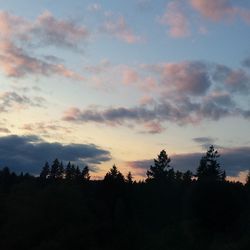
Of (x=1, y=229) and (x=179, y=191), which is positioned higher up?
(x=179, y=191)

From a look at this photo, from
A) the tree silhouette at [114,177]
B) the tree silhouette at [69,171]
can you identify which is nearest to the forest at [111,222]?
the tree silhouette at [114,177]

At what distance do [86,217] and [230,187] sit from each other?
86.3 feet

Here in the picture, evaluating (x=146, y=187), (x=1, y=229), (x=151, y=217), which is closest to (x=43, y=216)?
(x=1, y=229)

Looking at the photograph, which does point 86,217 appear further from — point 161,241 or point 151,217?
point 151,217

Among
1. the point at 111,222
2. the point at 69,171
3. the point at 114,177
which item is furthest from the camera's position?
the point at 69,171

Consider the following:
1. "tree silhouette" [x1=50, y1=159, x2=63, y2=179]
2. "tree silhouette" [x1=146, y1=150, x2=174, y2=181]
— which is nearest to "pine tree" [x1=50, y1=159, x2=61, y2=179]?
"tree silhouette" [x1=50, y1=159, x2=63, y2=179]

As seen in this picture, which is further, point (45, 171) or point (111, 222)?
point (45, 171)

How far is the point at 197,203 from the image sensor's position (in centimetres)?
7962

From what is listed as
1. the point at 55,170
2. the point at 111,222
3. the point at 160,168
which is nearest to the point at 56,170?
the point at 55,170

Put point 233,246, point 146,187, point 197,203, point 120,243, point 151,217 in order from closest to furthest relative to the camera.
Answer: point 233,246, point 120,243, point 197,203, point 151,217, point 146,187

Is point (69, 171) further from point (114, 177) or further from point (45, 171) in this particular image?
point (114, 177)

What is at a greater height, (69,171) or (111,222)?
(69,171)

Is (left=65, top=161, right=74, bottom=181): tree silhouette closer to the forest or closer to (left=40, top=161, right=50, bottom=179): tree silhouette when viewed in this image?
(left=40, top=161, right=50, bottom=179): tree silhouette

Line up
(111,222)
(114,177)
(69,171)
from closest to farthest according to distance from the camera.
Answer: (111,222) → (114,177) → (69,171)
